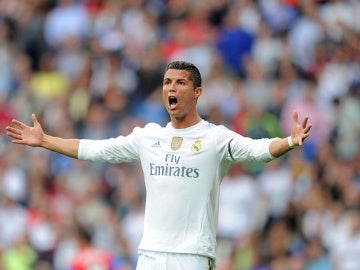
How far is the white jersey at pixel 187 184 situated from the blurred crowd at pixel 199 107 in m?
5.64

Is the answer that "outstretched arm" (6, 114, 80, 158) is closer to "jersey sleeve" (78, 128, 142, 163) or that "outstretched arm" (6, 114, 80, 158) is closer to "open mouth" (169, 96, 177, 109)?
"jersey sleeve" (78, 128, 142, 163)

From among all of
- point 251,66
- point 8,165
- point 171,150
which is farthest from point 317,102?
point 171,150

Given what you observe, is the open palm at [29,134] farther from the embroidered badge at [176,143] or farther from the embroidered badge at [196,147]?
the embroidered badge at [196,147]

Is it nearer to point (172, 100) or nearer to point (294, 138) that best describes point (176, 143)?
point (172, 100)

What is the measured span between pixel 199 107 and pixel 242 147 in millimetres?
8251

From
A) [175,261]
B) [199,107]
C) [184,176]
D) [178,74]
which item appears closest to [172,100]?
[178,74]

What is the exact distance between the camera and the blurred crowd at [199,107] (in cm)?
1582

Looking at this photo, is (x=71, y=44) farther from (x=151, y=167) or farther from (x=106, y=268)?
(x=151, y=167)

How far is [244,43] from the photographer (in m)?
18.5

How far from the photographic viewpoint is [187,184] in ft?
31.6

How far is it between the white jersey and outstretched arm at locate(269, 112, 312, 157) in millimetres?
288

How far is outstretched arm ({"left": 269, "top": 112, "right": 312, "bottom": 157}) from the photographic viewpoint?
9023 millimetres

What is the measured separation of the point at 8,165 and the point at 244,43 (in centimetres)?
392

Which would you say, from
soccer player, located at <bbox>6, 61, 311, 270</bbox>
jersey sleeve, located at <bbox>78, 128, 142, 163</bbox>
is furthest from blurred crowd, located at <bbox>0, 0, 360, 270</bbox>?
soccer player, located at <bbox>6, 61, 311, 270</bbox>
